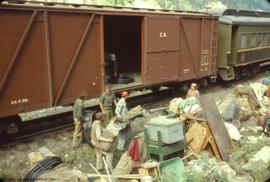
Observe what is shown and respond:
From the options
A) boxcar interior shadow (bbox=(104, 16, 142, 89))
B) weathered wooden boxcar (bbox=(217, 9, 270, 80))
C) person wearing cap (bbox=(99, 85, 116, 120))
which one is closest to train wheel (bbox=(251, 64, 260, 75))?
weathered wooden boxcar (bbox=(217, 9, 270, 80))

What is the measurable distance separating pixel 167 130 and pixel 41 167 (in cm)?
324

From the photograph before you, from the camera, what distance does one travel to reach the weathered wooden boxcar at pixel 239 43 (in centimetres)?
1800

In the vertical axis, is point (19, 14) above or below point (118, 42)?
above

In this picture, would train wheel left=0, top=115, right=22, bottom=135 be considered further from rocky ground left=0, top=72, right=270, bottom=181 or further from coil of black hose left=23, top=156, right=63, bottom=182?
coil of black hose left=23, top=156, right=63, bottom=182

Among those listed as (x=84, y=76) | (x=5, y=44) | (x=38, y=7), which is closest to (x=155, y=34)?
(x=84, y=76)

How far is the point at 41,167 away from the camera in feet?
25.9

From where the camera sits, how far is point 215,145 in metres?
9.67

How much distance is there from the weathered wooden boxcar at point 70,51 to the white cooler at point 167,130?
337 centimetres

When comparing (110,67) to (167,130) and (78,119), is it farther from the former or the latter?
(167,130)

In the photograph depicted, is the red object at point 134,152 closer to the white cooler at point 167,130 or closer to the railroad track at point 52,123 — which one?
the white cooler at point 167,130

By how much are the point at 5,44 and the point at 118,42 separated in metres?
8.36

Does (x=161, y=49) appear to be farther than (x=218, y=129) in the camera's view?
Yes

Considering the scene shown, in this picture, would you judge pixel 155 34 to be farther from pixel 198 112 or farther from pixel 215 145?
pixel 215 145

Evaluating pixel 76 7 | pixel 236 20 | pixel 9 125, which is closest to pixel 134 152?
pixel 9 125
